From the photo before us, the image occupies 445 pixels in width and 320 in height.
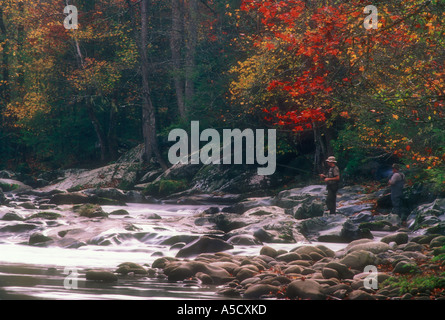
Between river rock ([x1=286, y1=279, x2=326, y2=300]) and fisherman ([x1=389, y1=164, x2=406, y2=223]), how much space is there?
364 inches

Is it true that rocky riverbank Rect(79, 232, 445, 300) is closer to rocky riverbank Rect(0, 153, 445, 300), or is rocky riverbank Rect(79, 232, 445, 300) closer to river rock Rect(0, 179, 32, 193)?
rocky riverbank Rect(0, 153, 445, 300)

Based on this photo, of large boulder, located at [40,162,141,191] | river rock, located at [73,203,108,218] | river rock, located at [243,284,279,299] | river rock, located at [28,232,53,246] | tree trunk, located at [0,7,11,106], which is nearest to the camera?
river rock, located at [243,284,279,299]

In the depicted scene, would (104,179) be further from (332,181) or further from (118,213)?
(332,181)

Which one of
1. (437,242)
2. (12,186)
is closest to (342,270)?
(437,242)

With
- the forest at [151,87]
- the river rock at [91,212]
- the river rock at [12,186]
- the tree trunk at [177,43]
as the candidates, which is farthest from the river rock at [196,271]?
the tree trunk at [177,43]

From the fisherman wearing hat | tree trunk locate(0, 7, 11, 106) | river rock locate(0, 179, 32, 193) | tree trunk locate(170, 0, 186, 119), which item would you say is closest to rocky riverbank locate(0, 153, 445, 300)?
the fisherman wearing hat

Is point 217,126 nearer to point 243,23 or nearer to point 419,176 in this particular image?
point 243,23

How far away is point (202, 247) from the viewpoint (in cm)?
1276

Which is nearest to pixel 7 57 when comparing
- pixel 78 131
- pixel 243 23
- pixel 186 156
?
pixel 78 131

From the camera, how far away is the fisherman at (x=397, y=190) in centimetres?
1708

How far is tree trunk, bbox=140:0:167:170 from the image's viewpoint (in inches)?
1266

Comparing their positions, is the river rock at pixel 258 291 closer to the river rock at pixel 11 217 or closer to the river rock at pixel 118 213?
the river rock at pixel 11 217

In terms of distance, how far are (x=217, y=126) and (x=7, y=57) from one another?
16418 millimetres
